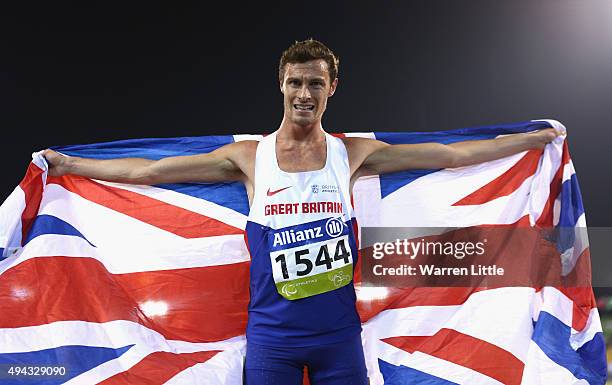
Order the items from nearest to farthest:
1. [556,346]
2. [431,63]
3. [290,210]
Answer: [290,210] < [556,346] < [431,63]

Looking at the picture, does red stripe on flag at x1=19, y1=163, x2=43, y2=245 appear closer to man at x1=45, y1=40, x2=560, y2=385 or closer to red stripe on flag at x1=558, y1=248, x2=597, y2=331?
man at x1=45, y1=40, x2=560, y2=385

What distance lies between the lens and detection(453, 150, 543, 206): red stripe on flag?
7.72 feet

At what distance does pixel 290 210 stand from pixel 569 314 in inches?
37.5

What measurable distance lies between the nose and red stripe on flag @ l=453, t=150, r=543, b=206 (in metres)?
0.69

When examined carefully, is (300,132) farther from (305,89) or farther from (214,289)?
(214,289)

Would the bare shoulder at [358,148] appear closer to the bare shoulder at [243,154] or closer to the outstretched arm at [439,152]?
the outstretched arm at [439,152]

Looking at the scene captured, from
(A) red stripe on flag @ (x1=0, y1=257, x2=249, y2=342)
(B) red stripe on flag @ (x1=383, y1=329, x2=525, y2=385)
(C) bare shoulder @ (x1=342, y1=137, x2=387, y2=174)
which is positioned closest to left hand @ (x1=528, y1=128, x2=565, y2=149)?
(C) bare shoulder @ (x1=342, y1=137, x2=387, y2=174)

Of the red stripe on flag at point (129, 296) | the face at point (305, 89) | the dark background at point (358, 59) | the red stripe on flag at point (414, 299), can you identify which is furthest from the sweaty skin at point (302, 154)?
the dark background at point (358, 59)

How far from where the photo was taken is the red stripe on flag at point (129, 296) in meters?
2.22

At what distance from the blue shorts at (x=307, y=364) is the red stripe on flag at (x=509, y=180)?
698 millimetres

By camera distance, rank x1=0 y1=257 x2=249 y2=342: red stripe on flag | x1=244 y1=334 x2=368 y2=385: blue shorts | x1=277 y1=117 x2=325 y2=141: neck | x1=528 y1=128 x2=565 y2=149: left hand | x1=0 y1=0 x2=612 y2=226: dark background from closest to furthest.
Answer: x1=244 y1=334 x2=368 y2=385: blue shorts
x1=277 y1=117 x2=325 y2=141: neck
x1=0 y1=257 x2=249 y2=342: red stripe on flag
x1=528 y1=128 x2=565 y2=149: left hand
x1=0 y1=0 x2=612 y2=226: dark background

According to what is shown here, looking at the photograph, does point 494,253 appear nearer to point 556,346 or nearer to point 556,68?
point 556,346

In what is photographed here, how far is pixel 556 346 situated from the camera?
7.22 feet

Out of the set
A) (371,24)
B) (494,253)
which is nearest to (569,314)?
(494,253)
